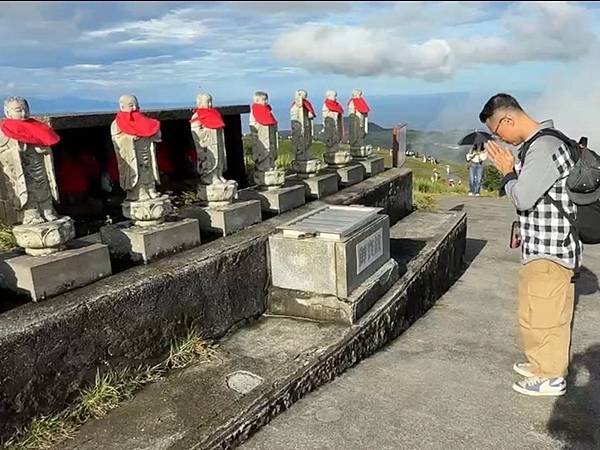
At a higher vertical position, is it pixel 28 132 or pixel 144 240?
pixel 28 132

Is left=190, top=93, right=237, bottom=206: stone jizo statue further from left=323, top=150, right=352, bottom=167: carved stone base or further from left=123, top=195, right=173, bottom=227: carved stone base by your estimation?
left=323, top=150, right=352, bottom=167: carved stone base

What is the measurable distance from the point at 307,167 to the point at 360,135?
2.16 m

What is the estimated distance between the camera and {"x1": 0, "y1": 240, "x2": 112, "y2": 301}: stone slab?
126 inches

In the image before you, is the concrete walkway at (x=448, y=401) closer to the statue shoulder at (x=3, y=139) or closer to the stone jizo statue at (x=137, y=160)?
the stone jizo statue at (x=137, y=160)

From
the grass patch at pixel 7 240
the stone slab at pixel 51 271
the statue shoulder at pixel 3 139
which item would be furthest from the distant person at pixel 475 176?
the statue shoulder at pixel 3 139

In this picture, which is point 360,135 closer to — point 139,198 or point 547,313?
point 139,198

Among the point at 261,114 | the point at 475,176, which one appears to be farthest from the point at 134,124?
the point at 475,176

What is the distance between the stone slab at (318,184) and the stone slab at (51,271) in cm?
322

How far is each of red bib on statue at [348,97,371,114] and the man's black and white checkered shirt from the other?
496 cm

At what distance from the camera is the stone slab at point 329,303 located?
4293 millimetres

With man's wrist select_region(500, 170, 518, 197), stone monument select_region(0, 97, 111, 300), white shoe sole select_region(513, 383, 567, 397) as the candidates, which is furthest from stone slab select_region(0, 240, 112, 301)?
white shoe sole select_region(513, 383, 567, 397)

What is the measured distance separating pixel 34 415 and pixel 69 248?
1061mm

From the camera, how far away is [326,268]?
4348mm

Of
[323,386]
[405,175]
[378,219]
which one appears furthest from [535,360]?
[405,175]
